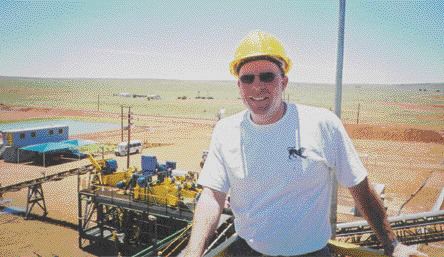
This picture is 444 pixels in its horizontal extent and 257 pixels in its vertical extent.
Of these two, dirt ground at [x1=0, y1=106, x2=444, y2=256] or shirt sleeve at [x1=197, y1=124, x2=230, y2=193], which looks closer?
shirt sleeve at [x1=197, y1=124, x2=230, y2=193]

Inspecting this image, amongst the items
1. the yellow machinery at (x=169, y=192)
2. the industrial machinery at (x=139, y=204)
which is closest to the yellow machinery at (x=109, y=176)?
the industrial machinery at (x=139, y=204)

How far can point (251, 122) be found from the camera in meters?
3.04

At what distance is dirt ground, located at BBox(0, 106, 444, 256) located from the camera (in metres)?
22.2

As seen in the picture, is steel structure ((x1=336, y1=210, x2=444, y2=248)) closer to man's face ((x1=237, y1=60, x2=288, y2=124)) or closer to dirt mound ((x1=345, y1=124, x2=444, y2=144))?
man's face ((x1=237, y1=60, x2=288, y2=124))

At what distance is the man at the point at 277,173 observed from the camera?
9.23 ft

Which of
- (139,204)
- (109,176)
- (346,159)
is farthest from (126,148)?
(346,159)

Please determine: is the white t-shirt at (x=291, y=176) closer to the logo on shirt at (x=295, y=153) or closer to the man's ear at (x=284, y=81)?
the logo on shirt at (x=295, y=153)

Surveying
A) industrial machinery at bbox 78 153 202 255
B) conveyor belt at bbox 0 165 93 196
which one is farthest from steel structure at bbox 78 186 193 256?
conveyor belt at bbox 0 165 93 196

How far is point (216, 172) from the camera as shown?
3021 mm

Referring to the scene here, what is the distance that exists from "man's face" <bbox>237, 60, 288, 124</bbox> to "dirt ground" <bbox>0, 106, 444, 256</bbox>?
725 inches

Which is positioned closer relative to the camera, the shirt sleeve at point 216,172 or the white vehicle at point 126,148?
the shirt sleeve at point 216,172

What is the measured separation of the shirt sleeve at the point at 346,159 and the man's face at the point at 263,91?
0.50m

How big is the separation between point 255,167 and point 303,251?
776 millimetres

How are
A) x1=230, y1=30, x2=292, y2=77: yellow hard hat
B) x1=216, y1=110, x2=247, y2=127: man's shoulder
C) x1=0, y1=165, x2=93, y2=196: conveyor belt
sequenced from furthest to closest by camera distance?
1. x1=0, y1=165, x2=93, y2=196: conveyor belt
2. x1=216, y1=110, x2=247, y2=127: man's shoulder
3. x1=230, y1=30, x2=292, y2=77: yellow hard hat
